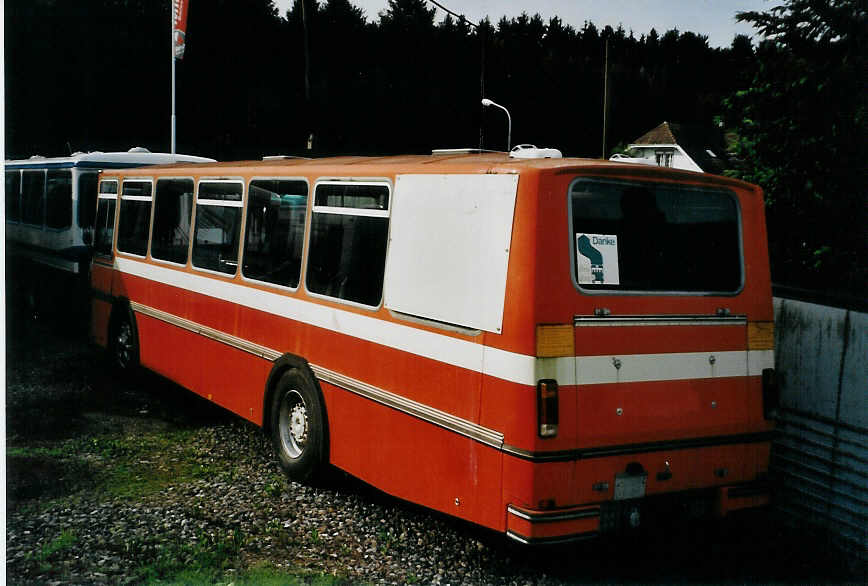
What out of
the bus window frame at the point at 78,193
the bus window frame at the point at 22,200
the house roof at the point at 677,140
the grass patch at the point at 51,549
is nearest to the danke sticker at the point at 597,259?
the grass patch at the point at 51,549

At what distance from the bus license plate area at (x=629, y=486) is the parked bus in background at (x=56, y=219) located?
9667 mm

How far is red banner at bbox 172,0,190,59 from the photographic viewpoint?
15781 mm

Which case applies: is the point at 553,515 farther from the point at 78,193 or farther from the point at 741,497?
the point at 78,193

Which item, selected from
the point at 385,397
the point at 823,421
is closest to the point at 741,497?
the point at 823,421

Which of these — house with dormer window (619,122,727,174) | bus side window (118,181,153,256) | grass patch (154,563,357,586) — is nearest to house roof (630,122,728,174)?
house with dormer window (619,122,727,174)

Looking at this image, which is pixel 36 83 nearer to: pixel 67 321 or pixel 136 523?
pixel 67 321

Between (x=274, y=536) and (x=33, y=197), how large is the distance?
42.1ft

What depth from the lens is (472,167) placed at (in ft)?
16.3

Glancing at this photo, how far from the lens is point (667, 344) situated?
4887mm

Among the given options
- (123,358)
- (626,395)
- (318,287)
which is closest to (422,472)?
(626,395)

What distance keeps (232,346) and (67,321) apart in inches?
221

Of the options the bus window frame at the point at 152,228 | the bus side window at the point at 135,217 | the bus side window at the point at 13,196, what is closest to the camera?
the bus window frame at the point at 152,228

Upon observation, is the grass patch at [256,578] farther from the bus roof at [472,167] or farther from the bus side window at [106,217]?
the bus side window at [106,217]

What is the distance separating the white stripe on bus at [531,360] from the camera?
14.9ft
